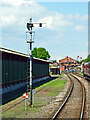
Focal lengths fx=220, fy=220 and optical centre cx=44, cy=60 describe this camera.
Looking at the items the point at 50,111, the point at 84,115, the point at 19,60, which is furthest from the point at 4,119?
the point at 19,60

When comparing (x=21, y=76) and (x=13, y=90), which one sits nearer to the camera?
(x=13, y=90)

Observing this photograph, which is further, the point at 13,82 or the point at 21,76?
the point at 21,76

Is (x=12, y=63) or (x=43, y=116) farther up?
(x=12, y=63)

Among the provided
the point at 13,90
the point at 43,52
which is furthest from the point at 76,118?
the point at 43,52

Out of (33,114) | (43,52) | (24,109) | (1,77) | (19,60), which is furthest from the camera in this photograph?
(43,52)

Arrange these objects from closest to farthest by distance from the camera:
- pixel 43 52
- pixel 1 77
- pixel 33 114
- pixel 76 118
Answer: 1. pixel 76 118
2. pixel 33 114
3. pixel 1 77
4. pixel 43 52

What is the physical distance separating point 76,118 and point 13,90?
16.7 meters

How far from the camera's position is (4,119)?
46.2 feet

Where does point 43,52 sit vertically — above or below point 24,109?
above

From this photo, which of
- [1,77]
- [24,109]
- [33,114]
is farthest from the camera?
[1,77]

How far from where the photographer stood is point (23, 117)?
14.4m

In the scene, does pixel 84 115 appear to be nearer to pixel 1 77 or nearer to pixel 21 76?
pixel 1 77

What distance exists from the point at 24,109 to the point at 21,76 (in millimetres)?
17173

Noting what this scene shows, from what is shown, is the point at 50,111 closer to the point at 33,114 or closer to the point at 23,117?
the point at 33,114
